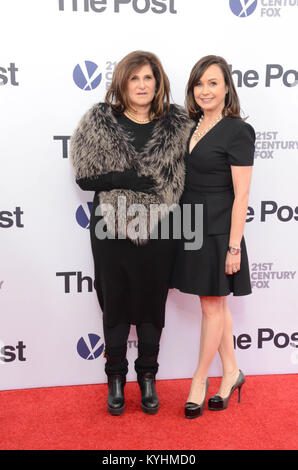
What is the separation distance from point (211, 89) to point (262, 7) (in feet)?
2.13

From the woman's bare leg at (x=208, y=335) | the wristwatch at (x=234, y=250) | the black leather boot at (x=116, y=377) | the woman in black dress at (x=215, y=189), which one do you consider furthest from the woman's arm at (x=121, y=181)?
the black leather boot at (x=116, y=377)

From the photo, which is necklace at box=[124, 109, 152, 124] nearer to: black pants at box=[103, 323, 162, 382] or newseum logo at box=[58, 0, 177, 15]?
newseum logo at box=[58, 0, 177, 15]

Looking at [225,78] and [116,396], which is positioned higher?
[225,78]

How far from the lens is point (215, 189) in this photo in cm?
198

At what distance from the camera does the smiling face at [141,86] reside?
6.43ft

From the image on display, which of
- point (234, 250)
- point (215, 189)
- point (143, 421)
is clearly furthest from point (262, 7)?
point (143, 421)

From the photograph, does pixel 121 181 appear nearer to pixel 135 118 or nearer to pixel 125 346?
pixel 135 118

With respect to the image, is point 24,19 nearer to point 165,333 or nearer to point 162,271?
point 162,271

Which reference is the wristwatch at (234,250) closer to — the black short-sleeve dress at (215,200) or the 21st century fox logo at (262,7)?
the black short-sleeve dress at (215,200)

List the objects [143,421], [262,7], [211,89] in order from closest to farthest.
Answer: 1. [211,89]
2. [143,421]
3. [262,7]

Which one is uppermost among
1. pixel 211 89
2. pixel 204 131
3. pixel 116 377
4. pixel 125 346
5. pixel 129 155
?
pixel 211 89

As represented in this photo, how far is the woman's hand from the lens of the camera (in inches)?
78.7

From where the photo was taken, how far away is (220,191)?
199 centimetres

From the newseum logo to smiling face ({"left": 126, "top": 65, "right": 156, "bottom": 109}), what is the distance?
40 centimetres
